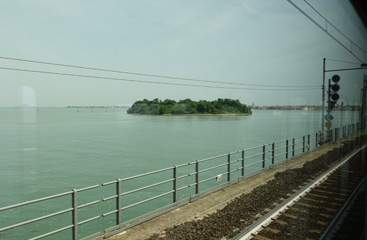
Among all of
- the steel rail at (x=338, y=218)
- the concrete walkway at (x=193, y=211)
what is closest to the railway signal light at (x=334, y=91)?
the steel rail at (x=338, y=218)

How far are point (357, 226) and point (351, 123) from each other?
5.25 ft

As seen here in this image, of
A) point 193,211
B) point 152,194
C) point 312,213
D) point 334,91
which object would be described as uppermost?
point 334,91

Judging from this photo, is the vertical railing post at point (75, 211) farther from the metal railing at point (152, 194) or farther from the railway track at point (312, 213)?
the railway track at point (312, 213)

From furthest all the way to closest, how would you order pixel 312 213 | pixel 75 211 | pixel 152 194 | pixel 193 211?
pixel 152 194, pixel 193 211, pixel 312 213, pixel 75 211

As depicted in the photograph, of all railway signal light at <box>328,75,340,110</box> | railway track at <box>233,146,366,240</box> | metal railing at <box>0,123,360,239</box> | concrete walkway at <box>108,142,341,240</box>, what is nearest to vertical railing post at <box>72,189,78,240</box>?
metal railing at <box>0,123,360,239</box>

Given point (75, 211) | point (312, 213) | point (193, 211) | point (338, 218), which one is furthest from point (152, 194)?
point (338, 218)

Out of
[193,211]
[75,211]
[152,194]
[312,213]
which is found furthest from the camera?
[152,194]

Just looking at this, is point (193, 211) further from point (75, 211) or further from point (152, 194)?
point (152, 194)

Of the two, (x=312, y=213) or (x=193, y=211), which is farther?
(x=193, y=211)

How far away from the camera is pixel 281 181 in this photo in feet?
18.7

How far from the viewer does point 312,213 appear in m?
3.35

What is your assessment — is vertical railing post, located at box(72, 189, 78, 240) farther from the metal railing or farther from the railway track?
the railway track

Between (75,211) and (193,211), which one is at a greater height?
(75,211)

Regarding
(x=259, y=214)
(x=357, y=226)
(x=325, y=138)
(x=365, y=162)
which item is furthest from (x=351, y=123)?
(x=325, y=138)
